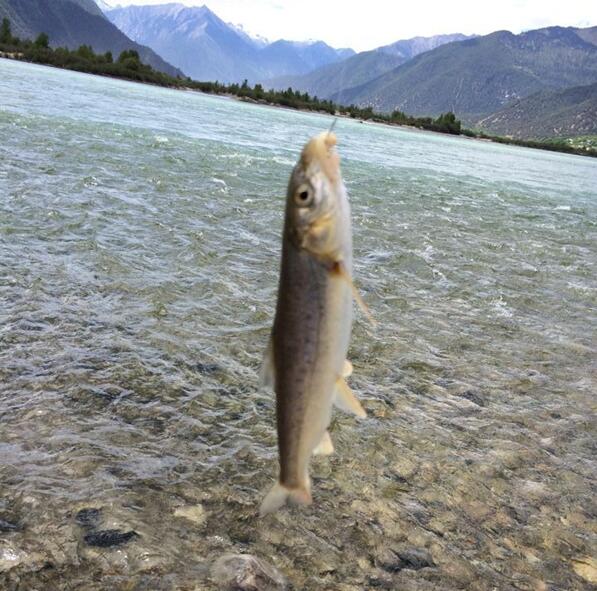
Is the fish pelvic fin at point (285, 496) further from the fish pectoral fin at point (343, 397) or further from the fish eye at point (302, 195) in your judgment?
the fish eye at point (302, 195)

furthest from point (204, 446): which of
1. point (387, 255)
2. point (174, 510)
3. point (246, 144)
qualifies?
point (246, 144)

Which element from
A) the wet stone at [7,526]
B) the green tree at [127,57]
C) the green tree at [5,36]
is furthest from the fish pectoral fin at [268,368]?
the green tree at [5,36]

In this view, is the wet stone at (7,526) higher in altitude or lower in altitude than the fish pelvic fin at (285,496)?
lower

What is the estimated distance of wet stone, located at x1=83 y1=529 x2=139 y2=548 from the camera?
4.67 metres

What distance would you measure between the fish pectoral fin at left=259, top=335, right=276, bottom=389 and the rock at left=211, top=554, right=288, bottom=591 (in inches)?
85.3

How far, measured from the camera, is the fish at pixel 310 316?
2.59 meters

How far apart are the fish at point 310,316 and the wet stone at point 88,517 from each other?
94.5 inches

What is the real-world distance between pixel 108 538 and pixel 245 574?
3.75 ft

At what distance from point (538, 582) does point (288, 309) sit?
3.70 metres

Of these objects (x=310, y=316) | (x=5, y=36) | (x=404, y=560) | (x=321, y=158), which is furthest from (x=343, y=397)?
(x=5, y=36)

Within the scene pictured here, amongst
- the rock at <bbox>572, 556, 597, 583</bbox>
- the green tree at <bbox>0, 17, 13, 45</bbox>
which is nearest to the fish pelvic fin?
the rock at <bbox>572, 556, 597, 583</bbox>

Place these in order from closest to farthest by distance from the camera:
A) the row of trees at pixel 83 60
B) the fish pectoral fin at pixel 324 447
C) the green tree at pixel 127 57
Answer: the fish pectoral fin at pixel 324 447 → the row of trees at pixel 83 60 → the green tree at pixel 127 57

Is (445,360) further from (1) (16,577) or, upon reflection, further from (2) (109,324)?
(1) (16,577)

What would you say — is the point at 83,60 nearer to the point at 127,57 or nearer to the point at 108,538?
the point at 127,57
